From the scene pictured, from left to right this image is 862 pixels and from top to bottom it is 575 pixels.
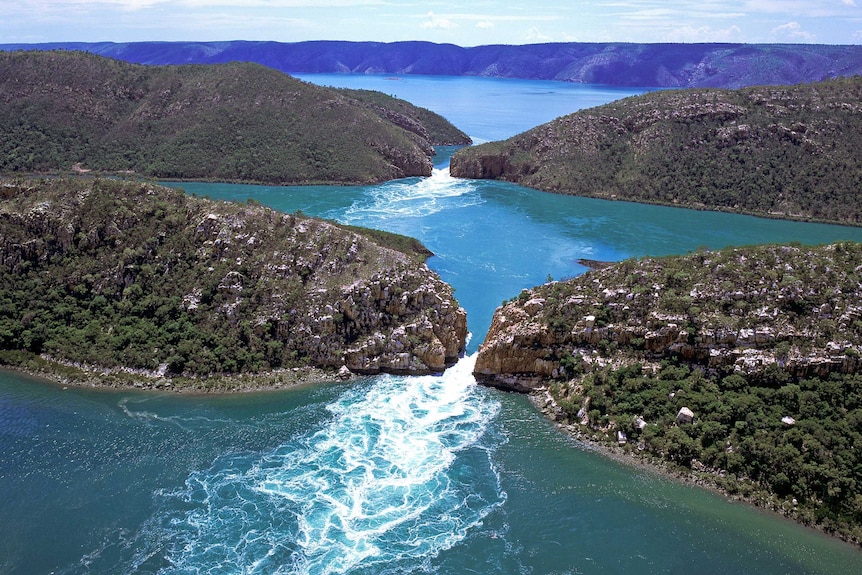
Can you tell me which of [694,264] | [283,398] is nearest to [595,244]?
[694,264]

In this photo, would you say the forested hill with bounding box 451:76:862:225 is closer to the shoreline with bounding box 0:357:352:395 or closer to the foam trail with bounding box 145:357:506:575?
the foam trail with bounding box 145:357:506:575

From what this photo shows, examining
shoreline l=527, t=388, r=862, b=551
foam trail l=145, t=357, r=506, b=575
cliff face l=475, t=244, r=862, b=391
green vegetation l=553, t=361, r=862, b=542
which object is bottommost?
foam trail l=145, t=357, r=506, b=575

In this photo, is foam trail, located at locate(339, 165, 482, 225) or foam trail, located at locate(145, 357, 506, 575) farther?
foam trail, located at locate(339, 165, 482, 225)

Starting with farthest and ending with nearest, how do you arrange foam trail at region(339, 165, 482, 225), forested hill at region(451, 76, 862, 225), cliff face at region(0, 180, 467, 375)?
1. forested hill at region(451, 76, 862, 225)
2. foam trail at region(339, 165, 482, 225)
3. cliff face at region(0, 180, 467, 375)

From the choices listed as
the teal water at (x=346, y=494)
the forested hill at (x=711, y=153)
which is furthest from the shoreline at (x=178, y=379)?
the forested hill at (x=711, y=153)

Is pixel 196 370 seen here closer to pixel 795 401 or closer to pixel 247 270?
pixel 247 270

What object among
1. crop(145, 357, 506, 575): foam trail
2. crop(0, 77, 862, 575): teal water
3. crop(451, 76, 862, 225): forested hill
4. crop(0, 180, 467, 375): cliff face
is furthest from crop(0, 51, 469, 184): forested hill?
crop(145, 357, 506, 575): foam trail

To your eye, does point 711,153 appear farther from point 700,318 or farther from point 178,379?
point 178,379

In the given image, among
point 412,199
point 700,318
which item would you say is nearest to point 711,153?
point 412,199
